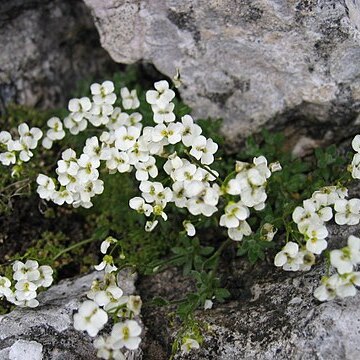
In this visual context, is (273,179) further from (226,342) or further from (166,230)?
(226,342)

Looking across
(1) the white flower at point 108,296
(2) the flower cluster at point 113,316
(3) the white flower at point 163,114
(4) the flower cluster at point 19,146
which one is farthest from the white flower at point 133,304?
(4) the flower cluster at point 19,146

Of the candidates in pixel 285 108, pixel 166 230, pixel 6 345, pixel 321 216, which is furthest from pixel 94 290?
pixel 285 108

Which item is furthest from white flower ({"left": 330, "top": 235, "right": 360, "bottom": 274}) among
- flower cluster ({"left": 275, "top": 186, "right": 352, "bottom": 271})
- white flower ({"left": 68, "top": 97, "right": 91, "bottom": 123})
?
white flower ({"left": 68, "top": 97, "right": 91, "bottom": 123})

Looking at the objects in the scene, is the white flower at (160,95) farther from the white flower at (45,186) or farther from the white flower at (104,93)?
the white flower at (45,186)

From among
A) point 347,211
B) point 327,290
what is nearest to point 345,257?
point 327,290

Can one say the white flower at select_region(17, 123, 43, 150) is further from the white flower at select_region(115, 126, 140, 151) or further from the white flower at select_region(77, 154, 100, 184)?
the white flower at select_region(115, 126, 140, 151)
